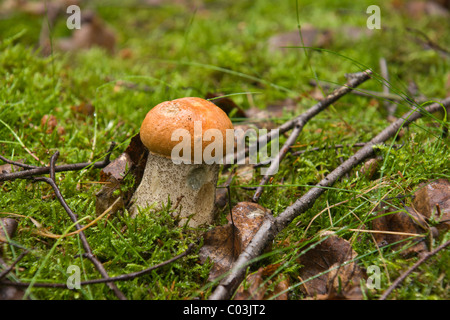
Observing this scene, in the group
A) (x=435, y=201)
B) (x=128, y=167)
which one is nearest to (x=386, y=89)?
(x=435, y=201)

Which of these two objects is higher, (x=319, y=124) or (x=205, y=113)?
(x=205, y=113)

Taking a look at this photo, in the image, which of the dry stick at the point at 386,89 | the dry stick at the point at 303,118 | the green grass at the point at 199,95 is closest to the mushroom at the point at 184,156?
the green grass at the point at 199,95

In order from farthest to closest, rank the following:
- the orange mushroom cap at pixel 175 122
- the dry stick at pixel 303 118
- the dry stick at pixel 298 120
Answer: the dry stick at pixel 298 120, the dry stick at pixel 303 118, the orange mushroom cap at pixel 175 122

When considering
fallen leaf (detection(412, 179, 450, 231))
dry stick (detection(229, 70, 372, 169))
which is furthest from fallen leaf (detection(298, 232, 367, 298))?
dry stick (detection(229, 70, 372, 169))

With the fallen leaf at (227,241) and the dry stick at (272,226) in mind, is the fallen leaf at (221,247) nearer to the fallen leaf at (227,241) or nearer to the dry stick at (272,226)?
the fallen leaf at (227,241)

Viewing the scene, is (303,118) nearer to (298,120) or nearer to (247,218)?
(298,120)
